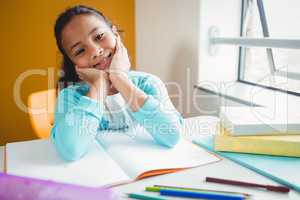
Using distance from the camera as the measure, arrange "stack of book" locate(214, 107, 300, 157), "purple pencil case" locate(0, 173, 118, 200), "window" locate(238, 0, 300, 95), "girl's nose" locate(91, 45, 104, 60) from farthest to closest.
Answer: "window" locate(238, 0, 300, 95) < "girl's nose" locate(91, 45, 104, 60) < "stack of book" locate(214, 107, 300, 157) < "purple pencil case" locate(0, 173, 118, 200)

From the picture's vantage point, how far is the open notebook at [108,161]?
57cm

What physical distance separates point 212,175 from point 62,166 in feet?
0.99

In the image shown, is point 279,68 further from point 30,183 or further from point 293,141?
point 30,183

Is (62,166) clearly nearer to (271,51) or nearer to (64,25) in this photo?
(64,25)

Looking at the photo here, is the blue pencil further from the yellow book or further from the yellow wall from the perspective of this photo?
the yellow wall

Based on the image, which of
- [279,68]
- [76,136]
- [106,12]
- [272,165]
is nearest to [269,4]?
[279,68]

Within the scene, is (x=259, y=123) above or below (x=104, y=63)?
below

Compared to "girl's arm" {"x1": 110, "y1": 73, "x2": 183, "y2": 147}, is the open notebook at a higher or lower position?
lower

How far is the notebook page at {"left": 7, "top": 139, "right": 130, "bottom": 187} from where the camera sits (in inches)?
21.9

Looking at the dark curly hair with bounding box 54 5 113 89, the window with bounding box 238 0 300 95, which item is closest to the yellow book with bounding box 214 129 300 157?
the dark curly hair with bounding box 54 5 113 89

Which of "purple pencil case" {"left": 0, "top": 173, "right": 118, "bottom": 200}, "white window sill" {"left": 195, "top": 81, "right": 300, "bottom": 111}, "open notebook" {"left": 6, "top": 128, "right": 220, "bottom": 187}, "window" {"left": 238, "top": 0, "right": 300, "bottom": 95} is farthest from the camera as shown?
"window" {"left": 238, "top": 0, "right": 300, "bottom": 95}

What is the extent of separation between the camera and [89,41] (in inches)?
33.4

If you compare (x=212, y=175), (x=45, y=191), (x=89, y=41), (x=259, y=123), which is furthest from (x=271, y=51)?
(x=45, y=191)

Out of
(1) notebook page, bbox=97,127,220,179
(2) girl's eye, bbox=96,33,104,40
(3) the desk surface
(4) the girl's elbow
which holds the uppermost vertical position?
(2) girl's eye, bbox=96,33,104,40
